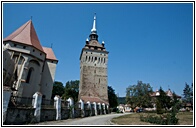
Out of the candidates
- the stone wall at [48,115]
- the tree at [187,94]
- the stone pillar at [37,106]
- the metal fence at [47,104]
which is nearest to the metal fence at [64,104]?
the metal fence at [47,104]

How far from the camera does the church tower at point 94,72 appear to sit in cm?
3716

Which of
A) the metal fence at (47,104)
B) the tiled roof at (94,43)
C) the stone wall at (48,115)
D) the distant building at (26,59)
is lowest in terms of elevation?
the stone wall at (48,115)

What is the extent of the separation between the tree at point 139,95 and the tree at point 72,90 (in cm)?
1493

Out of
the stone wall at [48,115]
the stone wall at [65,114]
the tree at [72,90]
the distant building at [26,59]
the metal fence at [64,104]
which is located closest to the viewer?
the stone wall at [48,115]

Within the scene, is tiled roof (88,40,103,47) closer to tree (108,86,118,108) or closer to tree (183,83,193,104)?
tree (108,86,118,108)

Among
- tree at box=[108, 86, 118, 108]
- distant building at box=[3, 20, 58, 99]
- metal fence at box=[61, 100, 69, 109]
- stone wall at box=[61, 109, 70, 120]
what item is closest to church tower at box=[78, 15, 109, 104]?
tree at box=[108, 86, 118, 108]

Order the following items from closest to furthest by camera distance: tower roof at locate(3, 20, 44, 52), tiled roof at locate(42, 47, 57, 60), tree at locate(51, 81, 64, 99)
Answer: tower roof at locate(3, 20, 44, 52) → tiled roof at locate(42, 47, 57, 60) → tree at locate(51, 81, 64, 99)

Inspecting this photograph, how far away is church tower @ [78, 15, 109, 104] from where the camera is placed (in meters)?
37.2

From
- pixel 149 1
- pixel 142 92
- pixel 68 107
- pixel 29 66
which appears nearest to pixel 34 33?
pixel 29 66

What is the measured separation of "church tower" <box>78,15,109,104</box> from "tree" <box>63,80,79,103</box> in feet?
27.7

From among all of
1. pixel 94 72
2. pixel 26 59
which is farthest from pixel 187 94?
pixel 26 59

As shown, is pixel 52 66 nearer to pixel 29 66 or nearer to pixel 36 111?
pixel 29 66

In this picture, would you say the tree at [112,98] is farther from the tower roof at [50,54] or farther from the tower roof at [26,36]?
the tower roof at [26,36]

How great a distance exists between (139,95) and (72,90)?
67.9 ft
